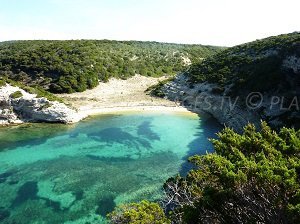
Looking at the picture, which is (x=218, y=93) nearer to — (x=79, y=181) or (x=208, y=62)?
(x=208, y=62)

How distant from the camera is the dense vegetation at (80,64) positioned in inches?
3017

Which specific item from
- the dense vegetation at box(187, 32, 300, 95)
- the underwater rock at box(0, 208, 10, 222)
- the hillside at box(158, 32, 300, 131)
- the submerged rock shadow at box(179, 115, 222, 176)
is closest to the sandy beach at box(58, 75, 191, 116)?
the hillside at box(158, 32, 300, 131)

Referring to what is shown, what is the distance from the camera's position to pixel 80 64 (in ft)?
279

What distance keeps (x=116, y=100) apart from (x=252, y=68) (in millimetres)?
25992

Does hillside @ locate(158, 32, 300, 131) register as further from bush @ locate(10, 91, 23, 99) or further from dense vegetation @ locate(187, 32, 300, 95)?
bush @ locate(10, 91, 23, 99)

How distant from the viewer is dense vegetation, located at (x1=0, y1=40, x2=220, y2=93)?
76625 mm

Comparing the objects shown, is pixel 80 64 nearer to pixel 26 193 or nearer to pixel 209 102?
pixel 209 102

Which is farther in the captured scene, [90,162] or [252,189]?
[90,162]

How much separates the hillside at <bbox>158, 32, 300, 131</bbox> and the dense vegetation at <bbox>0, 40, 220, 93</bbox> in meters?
17.8

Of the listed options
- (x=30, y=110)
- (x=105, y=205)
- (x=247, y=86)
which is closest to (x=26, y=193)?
(x=105, y=205)

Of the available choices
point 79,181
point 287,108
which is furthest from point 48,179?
point 287,108

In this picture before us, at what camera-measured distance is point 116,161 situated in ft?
121

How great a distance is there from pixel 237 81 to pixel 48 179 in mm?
37549

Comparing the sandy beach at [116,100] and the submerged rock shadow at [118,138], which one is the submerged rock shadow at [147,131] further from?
the sandy beach at [116,100]
